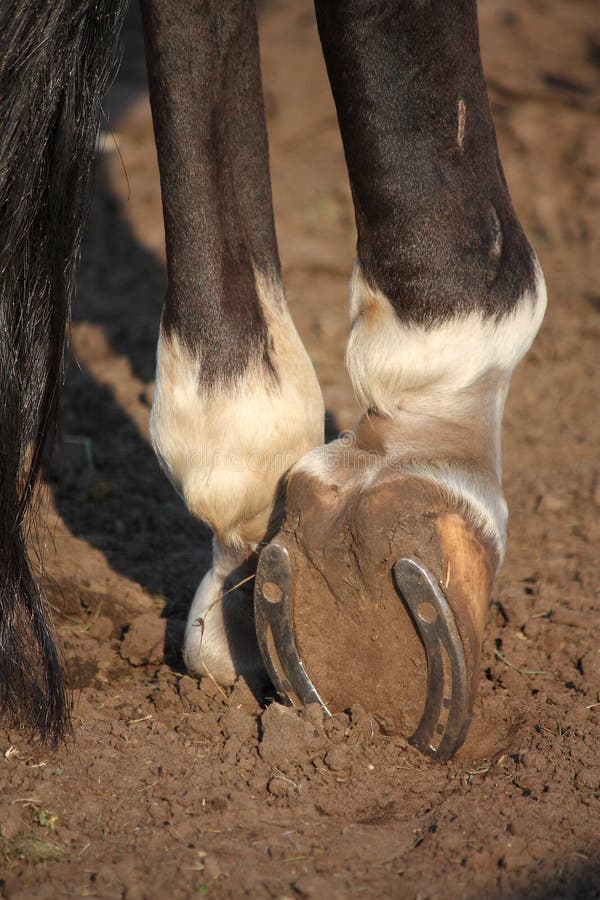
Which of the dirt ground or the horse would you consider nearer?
the dirt ground

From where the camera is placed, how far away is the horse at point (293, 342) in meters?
1.48

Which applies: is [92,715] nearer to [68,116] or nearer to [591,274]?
[68,116]

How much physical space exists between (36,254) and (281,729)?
78 centimetres

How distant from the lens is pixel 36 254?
1542 mm

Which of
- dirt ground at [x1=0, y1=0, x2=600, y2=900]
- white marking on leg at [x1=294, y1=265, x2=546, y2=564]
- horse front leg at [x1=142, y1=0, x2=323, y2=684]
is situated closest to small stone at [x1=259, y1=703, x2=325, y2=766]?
dirt ground at [x1=0, y1=0, x2=600, y2=900]

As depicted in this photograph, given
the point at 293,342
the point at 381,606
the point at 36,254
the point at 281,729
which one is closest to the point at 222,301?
the point at 293,342

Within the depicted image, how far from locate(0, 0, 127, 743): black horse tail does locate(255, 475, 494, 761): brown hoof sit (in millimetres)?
346

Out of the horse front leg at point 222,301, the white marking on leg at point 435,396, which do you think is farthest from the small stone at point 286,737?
the white marking on leg at point 435,396

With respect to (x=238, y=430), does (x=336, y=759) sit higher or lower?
lower

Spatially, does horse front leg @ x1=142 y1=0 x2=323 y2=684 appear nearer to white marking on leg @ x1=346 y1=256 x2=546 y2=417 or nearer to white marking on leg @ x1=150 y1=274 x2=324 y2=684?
white marking on leg @ x1=150 y1=274 x2=324 y2=684

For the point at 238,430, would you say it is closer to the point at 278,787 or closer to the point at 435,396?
the point at 435,396

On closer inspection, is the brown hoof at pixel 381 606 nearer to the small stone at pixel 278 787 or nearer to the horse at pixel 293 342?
the horse at pixel 293 342

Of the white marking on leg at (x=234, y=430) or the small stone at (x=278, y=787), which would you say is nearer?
the small stone at (x=278, y=787)

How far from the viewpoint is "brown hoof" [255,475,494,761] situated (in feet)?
4.84
